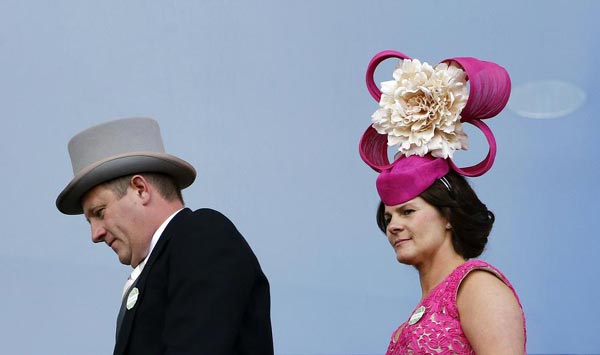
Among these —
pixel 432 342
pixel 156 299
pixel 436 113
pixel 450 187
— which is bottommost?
pixel 432 342

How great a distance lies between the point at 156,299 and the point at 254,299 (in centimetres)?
20

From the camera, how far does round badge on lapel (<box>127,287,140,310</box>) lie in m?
2.45

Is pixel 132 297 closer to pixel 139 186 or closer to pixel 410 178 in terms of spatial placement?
pixel 139 186

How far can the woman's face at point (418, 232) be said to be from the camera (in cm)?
268

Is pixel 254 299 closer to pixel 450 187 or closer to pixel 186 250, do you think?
pixel 186 250

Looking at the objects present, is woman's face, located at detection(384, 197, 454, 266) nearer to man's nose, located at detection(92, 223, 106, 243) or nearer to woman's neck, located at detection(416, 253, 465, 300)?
woman's neck, located at detection(416, 253, 465, 300)

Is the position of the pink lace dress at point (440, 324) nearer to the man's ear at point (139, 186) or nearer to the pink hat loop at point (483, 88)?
the pink hat loop at point (483, 88)

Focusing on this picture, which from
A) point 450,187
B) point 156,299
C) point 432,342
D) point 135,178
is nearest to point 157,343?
point 156,299

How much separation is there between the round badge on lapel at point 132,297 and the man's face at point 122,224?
10 cm

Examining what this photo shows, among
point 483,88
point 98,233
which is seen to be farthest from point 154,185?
point 483,88

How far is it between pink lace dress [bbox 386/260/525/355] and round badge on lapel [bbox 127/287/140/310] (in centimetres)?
61

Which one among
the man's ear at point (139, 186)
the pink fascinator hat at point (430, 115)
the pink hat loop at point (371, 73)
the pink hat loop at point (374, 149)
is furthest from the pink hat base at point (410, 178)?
the man's ear at point (139, 186)

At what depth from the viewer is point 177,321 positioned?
229cm

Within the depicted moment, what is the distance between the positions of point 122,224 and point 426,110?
76 cm
